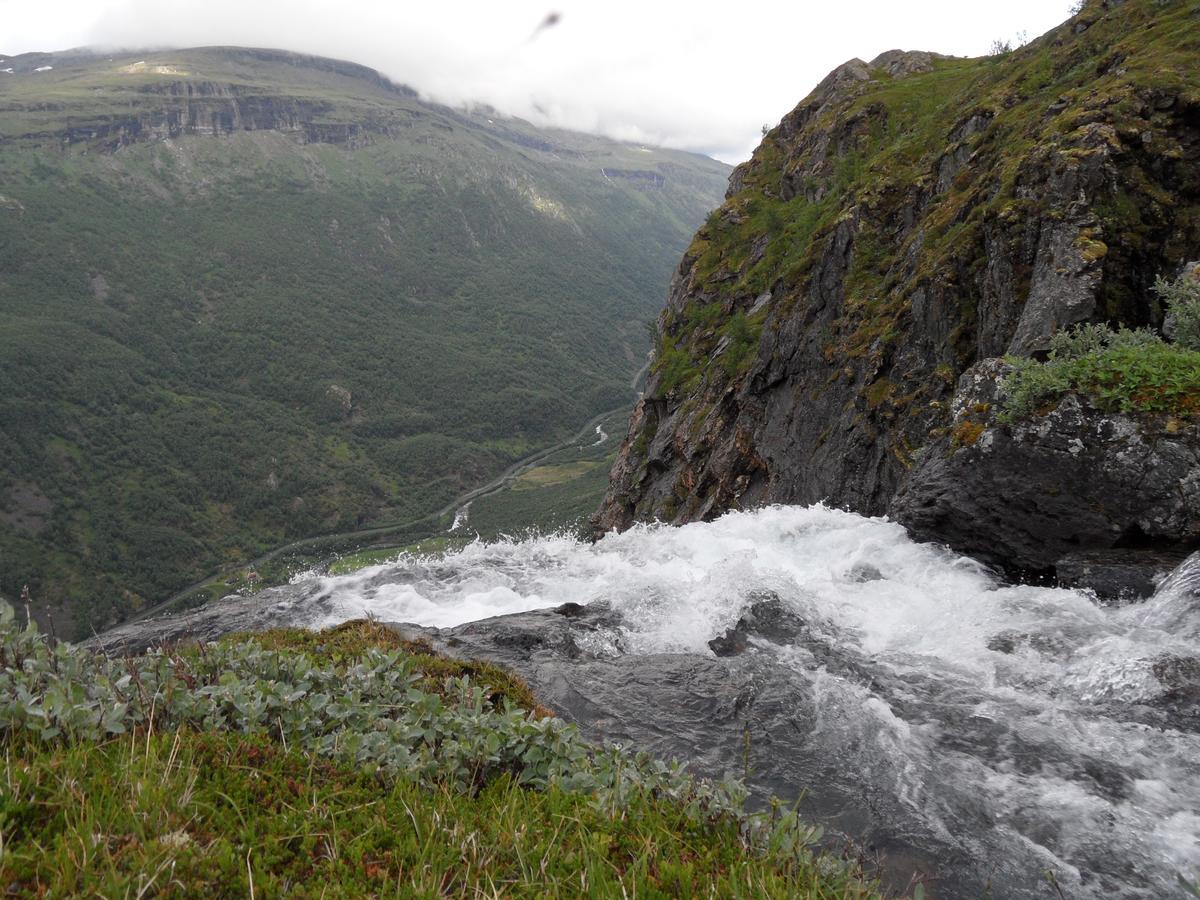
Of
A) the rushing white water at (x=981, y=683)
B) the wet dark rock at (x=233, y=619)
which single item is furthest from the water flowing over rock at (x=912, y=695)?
the wet dark rock at (x=233, y=619)

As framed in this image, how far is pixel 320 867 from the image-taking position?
3.51 meters

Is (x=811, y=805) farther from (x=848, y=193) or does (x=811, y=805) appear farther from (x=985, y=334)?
(x=848, y=193)

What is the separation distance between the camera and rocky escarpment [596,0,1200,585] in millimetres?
17062

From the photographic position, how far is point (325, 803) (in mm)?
4074

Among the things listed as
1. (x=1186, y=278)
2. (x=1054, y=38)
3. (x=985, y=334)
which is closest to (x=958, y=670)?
(x=1186, y=278)

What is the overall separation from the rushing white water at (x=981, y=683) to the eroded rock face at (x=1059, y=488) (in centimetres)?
72

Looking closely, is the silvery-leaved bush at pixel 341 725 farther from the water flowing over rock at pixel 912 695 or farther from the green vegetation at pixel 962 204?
the green vegetation at pixel 962 204

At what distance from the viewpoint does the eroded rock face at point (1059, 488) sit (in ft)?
35.2

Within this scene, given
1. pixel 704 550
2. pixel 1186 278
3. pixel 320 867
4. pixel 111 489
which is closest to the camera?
pixel 320 867

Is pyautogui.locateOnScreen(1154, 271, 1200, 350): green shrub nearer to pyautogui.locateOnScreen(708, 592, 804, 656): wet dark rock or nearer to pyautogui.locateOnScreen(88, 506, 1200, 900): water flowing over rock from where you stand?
pyautogui.locateOnScreen(88, 506, 1200, 900): water flowing over rock

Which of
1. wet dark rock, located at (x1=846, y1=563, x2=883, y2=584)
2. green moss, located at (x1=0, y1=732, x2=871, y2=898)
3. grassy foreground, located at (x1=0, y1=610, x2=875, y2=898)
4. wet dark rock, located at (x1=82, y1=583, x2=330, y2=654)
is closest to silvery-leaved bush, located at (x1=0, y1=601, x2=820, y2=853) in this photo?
grassy foreground, located at (x1=0, y1=610, x2=875, y2=898)

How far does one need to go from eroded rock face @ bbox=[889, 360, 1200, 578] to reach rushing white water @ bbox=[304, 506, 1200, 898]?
0.72 meters

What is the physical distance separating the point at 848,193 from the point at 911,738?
3669 centimetres

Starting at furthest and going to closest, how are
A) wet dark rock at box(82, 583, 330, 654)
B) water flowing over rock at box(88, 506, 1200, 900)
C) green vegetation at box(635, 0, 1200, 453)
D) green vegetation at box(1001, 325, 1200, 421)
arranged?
green vegetation at box(635, 0, 1200, 453)
wet dark rock at box(82, 583, 330, 654)
green vegetation at box(1001, 325, 1200, 421)
water flowing over rock at box(88, 506, 1200, 900)
